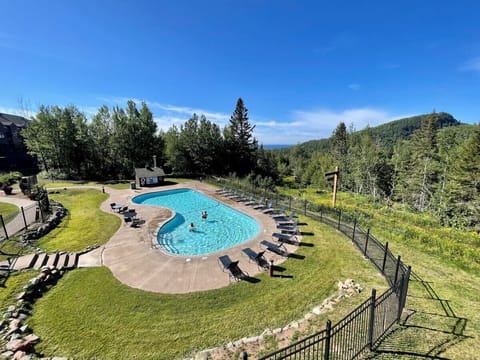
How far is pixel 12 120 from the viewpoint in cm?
4272

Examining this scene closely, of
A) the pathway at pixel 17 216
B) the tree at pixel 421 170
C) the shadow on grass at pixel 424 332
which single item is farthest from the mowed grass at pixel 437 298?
the tree at pixel 421 170

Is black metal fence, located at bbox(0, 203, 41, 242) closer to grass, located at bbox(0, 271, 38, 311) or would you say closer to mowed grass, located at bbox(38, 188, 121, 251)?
mowed grass, located at bbox(38, 188, 121, 251)

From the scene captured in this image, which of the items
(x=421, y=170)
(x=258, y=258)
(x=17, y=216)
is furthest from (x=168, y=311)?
(x=421, y=170)

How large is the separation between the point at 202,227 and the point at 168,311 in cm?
927

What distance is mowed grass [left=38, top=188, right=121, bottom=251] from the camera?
40.0ft

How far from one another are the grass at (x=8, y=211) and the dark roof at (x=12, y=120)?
3250 cm

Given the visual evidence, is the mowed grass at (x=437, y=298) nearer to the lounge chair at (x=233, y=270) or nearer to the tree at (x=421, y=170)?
the lounge chair at (x=233, y=270)

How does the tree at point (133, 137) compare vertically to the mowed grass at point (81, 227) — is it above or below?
above

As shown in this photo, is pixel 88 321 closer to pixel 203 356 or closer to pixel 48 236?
pixel 203 356

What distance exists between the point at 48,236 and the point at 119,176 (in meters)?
23.5

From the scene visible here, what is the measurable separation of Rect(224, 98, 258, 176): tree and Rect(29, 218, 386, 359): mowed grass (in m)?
32.0

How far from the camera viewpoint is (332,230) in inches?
566

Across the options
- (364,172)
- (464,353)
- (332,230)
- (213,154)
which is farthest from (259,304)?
(364,172)

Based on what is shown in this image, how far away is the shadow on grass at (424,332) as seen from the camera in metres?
5.22
